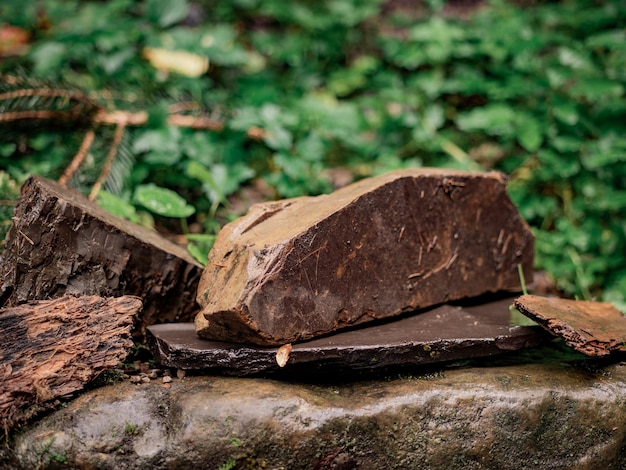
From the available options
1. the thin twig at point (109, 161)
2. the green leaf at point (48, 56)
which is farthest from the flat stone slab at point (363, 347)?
the green leaf at point (48, 56)

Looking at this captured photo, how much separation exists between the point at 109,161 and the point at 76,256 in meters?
1.32

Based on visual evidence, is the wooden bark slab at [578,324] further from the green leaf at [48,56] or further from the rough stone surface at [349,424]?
the green leaf at [48,56]

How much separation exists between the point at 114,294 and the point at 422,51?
3590mm

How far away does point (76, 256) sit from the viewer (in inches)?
101

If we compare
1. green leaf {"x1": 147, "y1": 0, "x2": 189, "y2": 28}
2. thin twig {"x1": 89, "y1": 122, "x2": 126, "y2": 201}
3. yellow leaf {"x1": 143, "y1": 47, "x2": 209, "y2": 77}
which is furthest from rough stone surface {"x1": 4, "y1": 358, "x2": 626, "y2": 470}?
green leaf {"x1": 147, "y1": 0, "x2": 189, "y2": 28}

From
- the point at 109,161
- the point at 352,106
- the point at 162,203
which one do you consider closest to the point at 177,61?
the point at 352,106

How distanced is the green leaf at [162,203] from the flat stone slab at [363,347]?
73cm

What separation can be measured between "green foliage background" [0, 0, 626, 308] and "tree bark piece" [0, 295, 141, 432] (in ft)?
3.04

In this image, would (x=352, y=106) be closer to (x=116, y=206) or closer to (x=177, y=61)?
(x=177, y=61)

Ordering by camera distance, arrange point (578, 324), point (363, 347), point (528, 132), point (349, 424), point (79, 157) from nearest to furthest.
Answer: point (349, 424)
point (363, 347)
point (578, 324)
point (79, 157)
point (528, 132)

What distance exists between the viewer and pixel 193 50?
15.2 ft

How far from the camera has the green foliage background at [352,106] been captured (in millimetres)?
3984

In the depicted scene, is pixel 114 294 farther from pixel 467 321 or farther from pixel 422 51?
pixel 422 51

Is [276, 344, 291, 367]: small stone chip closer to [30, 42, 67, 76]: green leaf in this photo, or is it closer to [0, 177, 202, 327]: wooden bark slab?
[0, 177, 202, 327]: wooden bark slab
